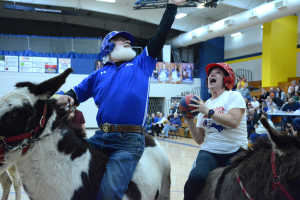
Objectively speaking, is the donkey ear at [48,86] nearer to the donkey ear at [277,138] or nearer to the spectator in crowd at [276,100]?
the donkey ear at [277,138]

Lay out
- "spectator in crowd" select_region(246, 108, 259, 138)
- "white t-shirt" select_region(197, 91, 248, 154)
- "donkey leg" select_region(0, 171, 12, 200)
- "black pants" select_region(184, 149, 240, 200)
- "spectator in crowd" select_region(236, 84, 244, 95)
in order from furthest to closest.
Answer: "spectator in crowd" select_region(236, 84, 244, 95) → "spectator in crowd" select_region(246, 108, 259, 138) → "donkey leg" select_region(0, 171, 12, 200) → "white t-shirt" select_region(197, 91, 248, 154) → "black pants" select_region(184, 149, 240, 200)

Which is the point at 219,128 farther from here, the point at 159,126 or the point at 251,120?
the point at 159,126

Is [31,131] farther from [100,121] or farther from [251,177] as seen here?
[251,177]

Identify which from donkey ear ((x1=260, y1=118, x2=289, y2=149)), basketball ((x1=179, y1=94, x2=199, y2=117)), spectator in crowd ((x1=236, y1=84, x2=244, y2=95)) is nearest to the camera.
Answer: donkey ear ((x1=260, y1=118, x2=289, y2=149))

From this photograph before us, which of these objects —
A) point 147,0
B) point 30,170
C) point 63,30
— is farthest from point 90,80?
point 63,30

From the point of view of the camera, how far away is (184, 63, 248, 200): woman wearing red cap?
232 centimetres

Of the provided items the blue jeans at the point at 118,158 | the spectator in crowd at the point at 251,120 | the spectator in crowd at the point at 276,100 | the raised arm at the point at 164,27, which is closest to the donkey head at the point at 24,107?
the blue jeans at the point at 118,158

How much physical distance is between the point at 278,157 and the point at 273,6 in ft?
51.5

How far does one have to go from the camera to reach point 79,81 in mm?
20422

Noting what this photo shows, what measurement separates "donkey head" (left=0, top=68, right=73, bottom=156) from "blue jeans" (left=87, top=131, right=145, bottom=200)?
2.02ft

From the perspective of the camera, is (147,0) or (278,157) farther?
(147,0)

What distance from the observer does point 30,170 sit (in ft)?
5.76

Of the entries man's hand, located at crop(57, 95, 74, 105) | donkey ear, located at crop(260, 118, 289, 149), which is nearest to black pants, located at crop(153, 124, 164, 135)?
man's hand, located at crop(57, 95, 74, 105)

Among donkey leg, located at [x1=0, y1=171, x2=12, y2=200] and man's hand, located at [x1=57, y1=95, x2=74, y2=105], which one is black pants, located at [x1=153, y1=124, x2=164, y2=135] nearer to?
donkey leg, located at [x1=0, y1=171, x2=12, y2=200]
